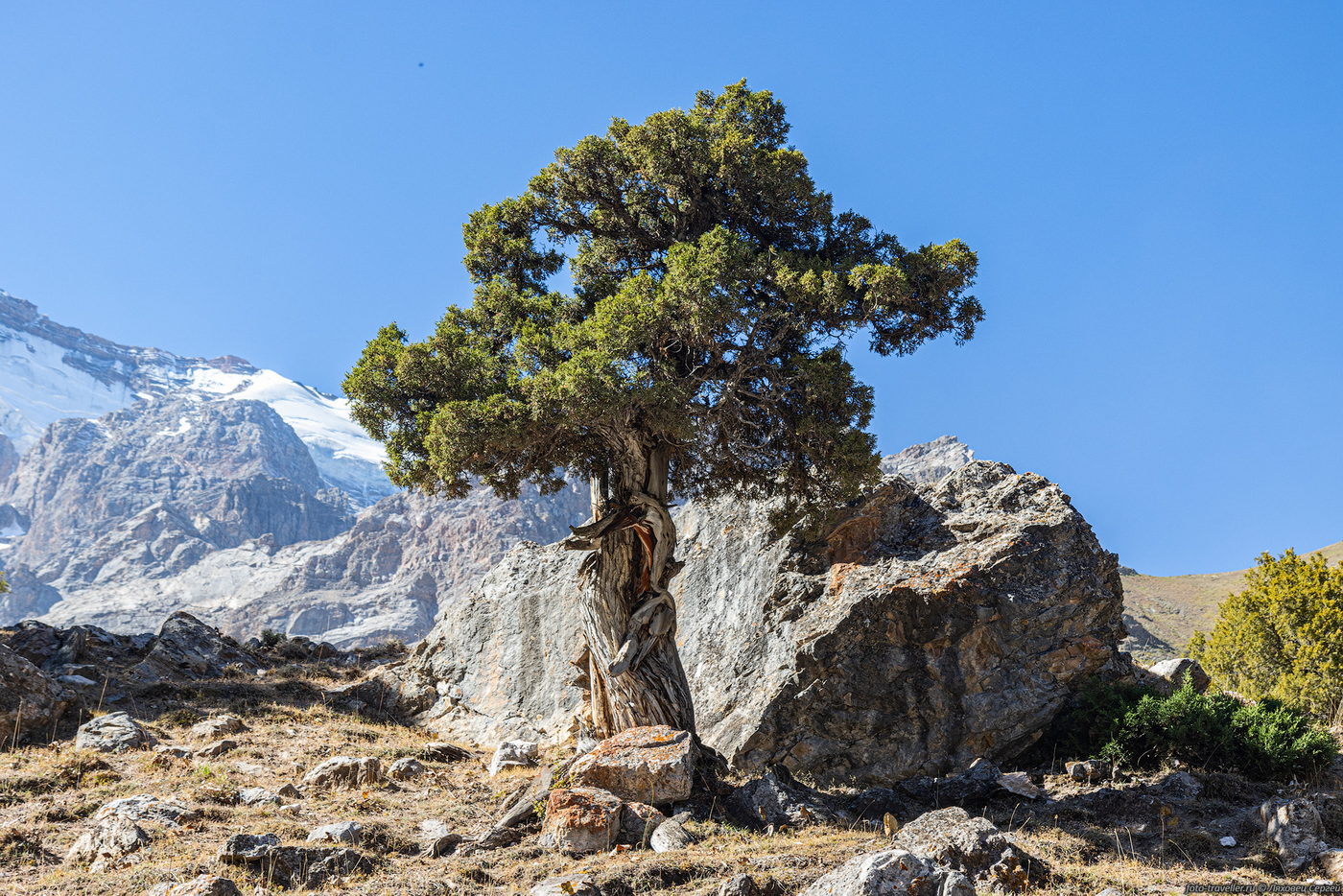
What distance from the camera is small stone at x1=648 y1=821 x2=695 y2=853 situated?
8.76 m

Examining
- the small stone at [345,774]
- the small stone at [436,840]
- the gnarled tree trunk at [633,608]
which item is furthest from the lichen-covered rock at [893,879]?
the small stone at [345,774]

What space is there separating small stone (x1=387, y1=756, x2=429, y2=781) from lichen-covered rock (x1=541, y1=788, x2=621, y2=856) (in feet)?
12.5

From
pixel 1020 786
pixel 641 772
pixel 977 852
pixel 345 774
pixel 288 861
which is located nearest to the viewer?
pixel 977 852

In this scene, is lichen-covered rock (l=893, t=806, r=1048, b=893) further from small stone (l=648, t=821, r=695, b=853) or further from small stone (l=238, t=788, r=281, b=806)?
small stone (l=238, t=788, r=281, b=806)

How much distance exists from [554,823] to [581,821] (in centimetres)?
36

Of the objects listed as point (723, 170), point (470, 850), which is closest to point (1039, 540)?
point (723, 170)

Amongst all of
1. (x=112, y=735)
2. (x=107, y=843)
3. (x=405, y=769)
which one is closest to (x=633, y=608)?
(x=405, y=769)

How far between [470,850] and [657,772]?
2.21m

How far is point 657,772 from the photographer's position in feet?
32.9

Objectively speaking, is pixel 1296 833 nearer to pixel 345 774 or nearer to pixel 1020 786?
pixel 1020 786

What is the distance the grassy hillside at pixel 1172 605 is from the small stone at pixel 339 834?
41369 mm

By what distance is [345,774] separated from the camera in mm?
11758

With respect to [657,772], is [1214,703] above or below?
above

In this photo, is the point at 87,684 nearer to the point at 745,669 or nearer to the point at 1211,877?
the point at 745,669
